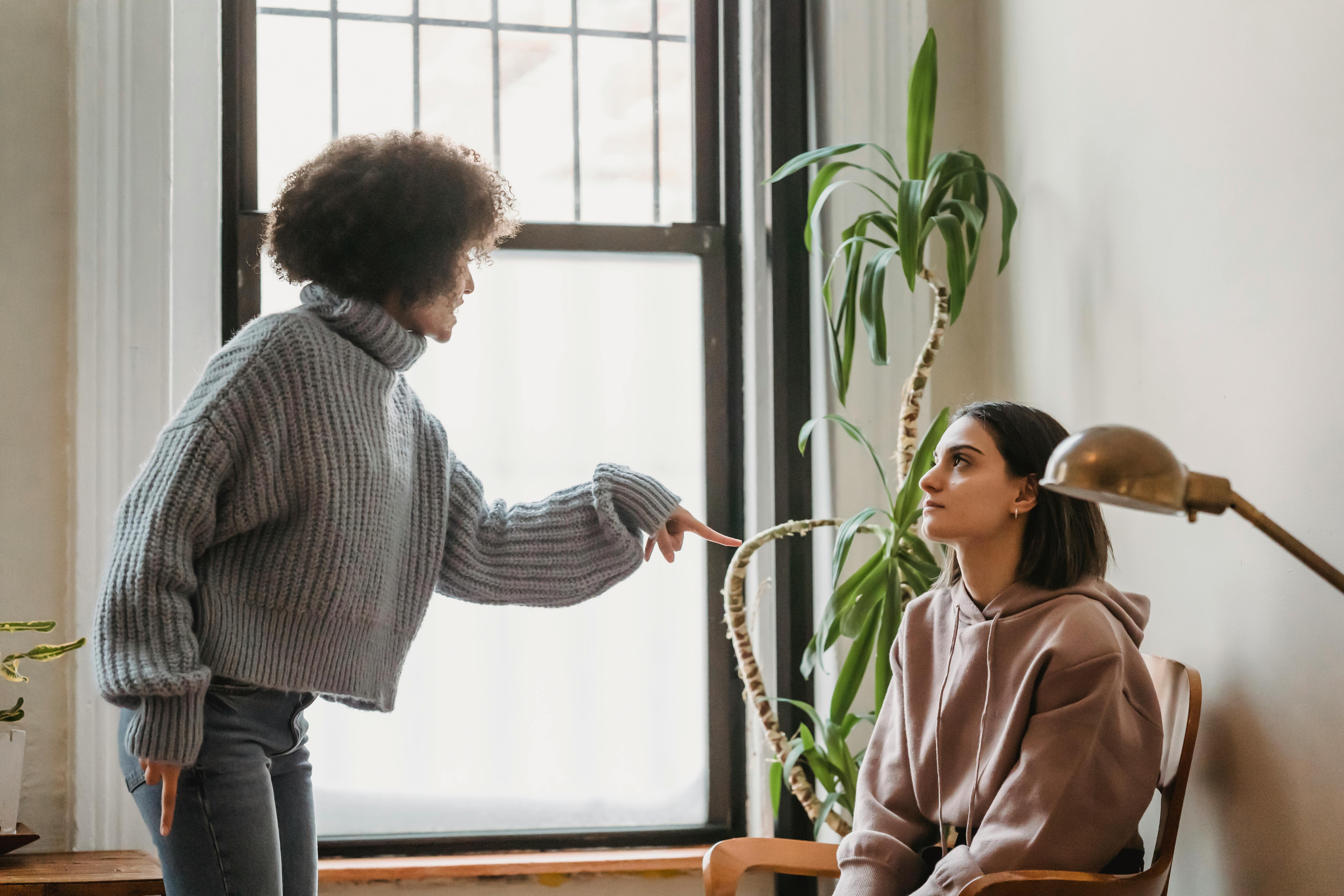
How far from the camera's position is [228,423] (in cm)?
131

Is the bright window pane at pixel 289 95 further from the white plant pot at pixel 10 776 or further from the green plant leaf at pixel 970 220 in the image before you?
the green plant leaf at pixel 970 220

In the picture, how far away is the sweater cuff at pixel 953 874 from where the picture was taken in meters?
1.39

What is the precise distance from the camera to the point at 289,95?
254 cm

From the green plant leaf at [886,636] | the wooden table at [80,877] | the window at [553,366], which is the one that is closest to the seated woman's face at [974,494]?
the green plant leaf at [886,636]

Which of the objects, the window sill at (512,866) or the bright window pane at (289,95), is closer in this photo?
the window sill at (512,866)

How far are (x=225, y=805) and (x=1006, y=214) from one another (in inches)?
64.7

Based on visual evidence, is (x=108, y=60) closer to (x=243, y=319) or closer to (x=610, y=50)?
(x=243, y=319)

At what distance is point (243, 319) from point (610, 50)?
1095 mm

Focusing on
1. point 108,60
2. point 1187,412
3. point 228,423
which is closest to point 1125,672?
point 1187,412

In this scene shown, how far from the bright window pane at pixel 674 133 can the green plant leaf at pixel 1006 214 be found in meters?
0.84

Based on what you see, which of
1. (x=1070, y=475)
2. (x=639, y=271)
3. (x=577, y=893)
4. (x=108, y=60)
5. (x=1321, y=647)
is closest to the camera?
(x=1070, y=475)

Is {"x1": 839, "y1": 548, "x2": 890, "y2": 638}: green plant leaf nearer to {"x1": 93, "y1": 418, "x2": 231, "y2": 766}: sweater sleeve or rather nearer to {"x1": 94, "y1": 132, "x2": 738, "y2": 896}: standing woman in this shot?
{"x1": 94, "y1": 132, "x2": 738, "y2": 896}: standing woman

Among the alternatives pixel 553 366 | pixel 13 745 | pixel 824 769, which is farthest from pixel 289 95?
pixel 824 769

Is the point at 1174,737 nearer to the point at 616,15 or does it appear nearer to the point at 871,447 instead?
the point at 871,447
